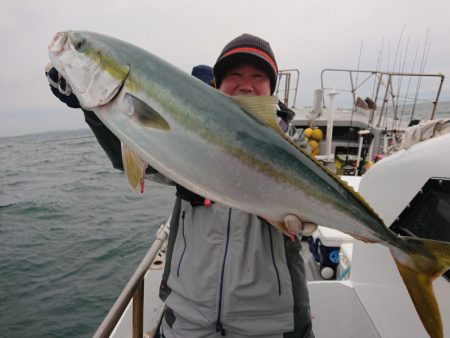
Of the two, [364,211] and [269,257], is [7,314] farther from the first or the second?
[364,211]

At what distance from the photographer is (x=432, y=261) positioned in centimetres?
159

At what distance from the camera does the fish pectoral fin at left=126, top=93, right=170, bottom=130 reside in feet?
5.41

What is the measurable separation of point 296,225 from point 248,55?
124 cm

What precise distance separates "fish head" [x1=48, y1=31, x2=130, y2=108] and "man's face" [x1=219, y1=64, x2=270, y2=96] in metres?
0.89

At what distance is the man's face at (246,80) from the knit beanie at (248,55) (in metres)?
0.03

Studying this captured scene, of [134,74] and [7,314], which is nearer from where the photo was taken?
[134,74]

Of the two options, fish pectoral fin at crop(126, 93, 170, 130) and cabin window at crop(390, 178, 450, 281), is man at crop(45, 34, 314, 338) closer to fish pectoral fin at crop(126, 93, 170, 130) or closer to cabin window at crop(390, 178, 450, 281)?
fish pectoral fin at crop(126, 93, 170, 130)

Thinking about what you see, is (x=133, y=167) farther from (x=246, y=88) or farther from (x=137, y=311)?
(x=137, y=311)

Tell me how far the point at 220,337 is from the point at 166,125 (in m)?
1.40

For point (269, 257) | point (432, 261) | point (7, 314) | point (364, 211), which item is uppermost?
point (364, 211)

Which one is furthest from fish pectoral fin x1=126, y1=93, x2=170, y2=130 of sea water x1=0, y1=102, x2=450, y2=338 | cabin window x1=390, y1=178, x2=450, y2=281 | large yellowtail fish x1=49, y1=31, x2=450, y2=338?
sea water x1=0, y1=102, x2=450, y2=338

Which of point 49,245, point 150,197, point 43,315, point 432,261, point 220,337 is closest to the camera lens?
point 432,261

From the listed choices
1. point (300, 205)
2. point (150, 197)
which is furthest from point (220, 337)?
point (150, 197)

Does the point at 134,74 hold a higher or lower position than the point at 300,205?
higher
